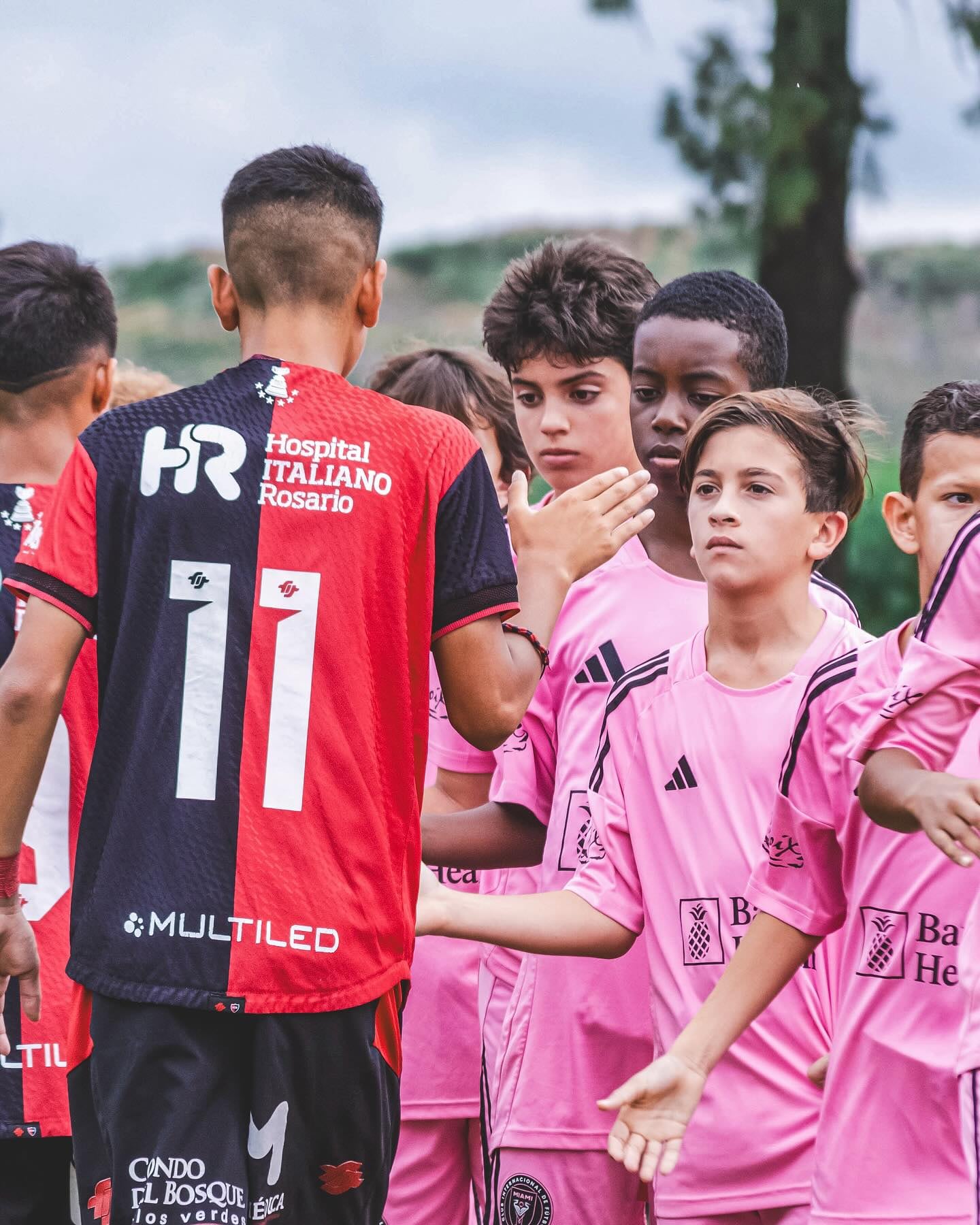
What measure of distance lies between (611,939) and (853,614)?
0.96m

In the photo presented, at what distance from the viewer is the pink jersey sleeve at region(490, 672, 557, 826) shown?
12.1 feet

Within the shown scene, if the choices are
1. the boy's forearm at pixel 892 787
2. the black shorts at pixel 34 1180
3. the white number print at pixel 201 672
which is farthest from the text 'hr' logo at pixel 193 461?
the black shorts at pixel 34 1180

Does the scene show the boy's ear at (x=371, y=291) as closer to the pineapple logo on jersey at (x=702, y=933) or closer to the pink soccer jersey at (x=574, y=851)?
the pink soccer jersey at (x=574, y=851)

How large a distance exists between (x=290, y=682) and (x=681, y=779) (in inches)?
35.9

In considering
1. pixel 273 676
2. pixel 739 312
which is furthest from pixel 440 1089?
pixel 739 312

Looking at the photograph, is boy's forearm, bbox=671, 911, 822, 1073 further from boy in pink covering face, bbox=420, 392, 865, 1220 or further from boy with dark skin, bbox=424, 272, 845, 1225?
boy with dark skin, bbox=424, 272, 845, 1225

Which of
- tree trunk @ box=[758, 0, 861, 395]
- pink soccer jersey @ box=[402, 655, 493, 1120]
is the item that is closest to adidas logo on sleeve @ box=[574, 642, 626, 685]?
pink soccer jersey @ box=[402, 655, 493, 1120]

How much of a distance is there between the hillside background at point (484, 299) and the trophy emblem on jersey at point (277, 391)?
7255 mm

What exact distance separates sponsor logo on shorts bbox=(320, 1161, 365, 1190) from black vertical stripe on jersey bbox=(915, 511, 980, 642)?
1.29 meters

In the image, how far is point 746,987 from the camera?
2648 millimetres

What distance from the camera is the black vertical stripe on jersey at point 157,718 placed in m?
2.55

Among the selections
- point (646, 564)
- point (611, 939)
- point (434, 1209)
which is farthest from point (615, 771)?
point (434, 1209)

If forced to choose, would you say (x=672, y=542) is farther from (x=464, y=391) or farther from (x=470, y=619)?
(x=464, y=391)

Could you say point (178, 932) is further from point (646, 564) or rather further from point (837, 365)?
point (837, 365)
